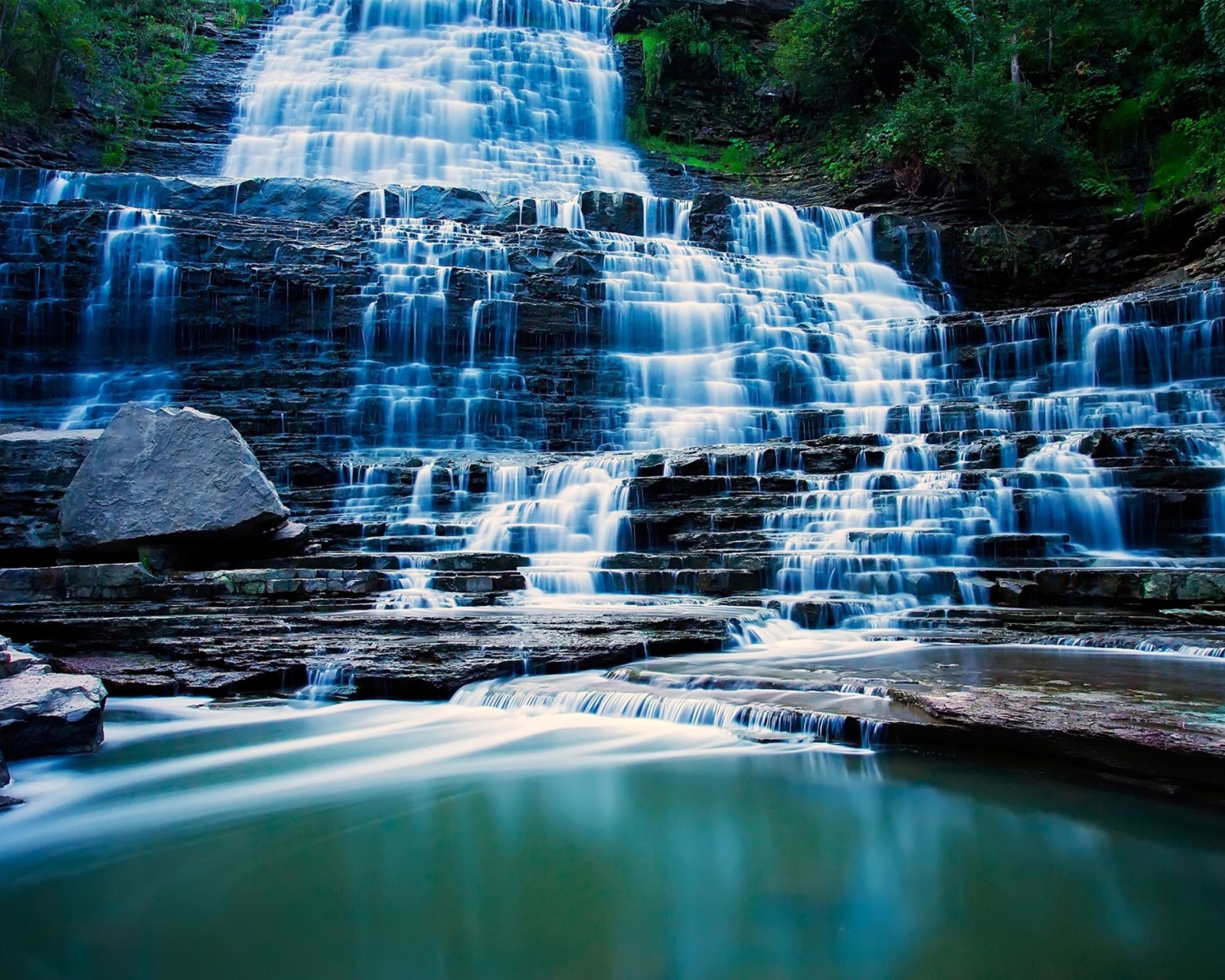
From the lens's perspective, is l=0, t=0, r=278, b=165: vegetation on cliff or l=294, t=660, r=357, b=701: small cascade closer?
l=294, t=660, r=357, b=701: small cascade

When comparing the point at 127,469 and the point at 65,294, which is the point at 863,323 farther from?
the point at 65,294

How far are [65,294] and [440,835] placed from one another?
54.2ft

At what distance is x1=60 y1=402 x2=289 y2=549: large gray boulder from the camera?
881cm

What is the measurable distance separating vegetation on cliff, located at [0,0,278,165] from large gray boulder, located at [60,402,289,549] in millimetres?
17249

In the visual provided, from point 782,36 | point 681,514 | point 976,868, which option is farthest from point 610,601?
point 782,36

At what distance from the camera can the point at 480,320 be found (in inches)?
657

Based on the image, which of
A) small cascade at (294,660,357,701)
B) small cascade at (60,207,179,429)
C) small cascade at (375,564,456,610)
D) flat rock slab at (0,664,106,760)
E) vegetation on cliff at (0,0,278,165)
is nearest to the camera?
flat rock slab at (0,664,106,760)

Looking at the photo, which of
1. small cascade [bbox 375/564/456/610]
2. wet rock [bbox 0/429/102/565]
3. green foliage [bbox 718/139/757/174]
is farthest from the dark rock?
small cascade [bbox 375/564/456/610]

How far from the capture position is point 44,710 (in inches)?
171

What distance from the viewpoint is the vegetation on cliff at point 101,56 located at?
853 inches

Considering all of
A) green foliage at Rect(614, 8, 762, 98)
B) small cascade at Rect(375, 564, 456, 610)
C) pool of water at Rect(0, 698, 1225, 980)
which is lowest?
pool of water at Rect(0, 698, 1225, 980)

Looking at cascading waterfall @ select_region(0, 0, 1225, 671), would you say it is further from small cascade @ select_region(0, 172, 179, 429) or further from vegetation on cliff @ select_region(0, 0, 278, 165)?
vegetation on cliff @ select_region(0, 0, 278, 165)

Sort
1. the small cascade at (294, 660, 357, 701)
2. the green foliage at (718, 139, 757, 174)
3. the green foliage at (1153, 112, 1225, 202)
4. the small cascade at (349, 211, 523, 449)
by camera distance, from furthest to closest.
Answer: the green foliage at (718, 139, 757, 174) < the green foliage at (1153, 112, 1225, 202) < the small cascade at (349, 211, 523, 449) < the small cascade at (294, 660, 357, 701)

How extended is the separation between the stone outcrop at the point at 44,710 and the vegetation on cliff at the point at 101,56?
2208 centimetres
